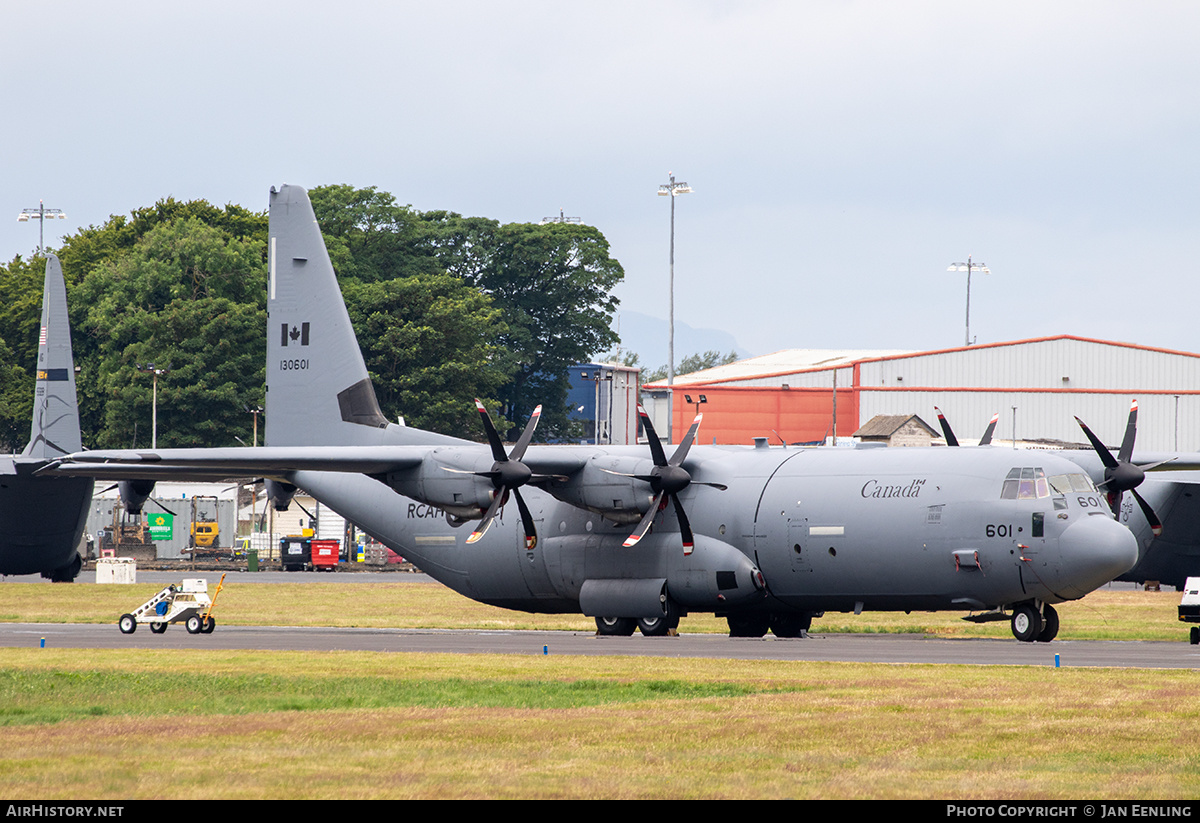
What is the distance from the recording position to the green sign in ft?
247

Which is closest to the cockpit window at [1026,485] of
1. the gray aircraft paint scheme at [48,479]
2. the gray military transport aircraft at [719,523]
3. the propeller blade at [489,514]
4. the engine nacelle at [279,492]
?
the gray military transport aircraft at [719,523]

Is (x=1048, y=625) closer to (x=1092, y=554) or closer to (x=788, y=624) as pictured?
(x=1092, y=554)

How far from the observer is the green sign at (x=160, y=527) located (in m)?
75.3

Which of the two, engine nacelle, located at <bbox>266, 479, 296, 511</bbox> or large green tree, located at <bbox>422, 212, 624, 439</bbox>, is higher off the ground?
large green tree, located at <bbox>422, 212, 624, 439</bbox>

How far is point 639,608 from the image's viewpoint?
31281mm

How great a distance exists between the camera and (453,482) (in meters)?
30.5

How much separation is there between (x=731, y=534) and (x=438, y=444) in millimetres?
7218

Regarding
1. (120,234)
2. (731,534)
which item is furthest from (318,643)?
(120,234)

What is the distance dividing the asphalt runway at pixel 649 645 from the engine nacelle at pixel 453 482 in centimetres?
275

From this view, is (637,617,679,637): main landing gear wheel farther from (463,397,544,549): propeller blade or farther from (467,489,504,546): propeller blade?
(467,489,504,546): propeller blade

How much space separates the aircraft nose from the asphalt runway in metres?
1.29

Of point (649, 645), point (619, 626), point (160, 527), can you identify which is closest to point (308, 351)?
point (619, 626)

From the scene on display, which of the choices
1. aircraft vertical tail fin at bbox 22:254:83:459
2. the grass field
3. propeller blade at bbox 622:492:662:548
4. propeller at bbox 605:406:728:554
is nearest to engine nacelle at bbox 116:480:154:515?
aircraft vertical tail fin at bbox 22:254:83:459

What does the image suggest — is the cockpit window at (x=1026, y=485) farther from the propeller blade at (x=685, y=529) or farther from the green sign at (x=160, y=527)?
the green sign at (x=160, y=527)
